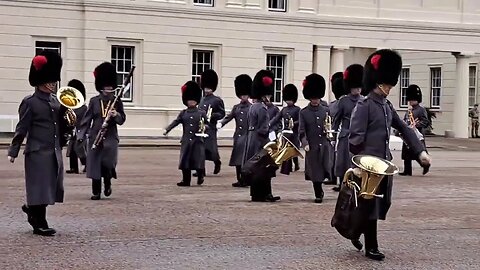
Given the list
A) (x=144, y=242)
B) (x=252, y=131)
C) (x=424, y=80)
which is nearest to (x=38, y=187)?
(x=144, y=242)

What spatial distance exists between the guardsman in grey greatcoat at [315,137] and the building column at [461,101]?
73.2 feet

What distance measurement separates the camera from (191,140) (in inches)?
535

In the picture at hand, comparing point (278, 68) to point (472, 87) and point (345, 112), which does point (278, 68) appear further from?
point (345, 112)

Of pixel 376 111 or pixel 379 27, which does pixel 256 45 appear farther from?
pixel 376 111

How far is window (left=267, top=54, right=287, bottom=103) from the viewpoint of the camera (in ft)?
96.9

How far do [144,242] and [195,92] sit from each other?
19.6ft

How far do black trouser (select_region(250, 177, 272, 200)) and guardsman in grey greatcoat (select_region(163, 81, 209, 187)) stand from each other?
2.00m

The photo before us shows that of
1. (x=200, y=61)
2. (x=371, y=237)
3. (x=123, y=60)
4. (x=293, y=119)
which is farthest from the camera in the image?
(x=200, y=61)

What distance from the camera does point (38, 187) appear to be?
861cm

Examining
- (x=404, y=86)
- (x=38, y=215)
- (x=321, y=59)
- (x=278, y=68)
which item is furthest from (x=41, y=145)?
(x=404, y=86)

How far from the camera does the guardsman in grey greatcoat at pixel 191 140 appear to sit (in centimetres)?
1354

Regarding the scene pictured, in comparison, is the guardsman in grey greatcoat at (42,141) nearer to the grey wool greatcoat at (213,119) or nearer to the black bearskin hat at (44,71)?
the black bearskin hat at (44,71)

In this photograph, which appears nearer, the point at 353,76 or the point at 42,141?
the point at 42,141

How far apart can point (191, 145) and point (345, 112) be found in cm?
260
